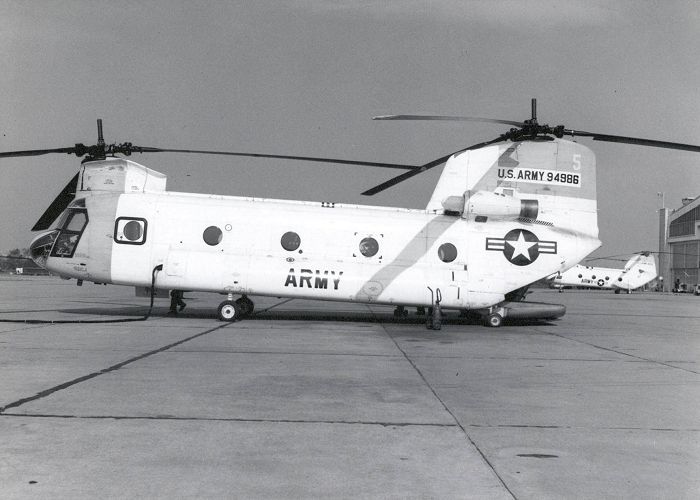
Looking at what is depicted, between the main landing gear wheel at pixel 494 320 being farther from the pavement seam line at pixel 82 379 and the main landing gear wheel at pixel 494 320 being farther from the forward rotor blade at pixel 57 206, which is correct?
the forward rotor blade at pixel 57 206

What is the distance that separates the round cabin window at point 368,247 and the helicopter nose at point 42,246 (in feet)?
24.9

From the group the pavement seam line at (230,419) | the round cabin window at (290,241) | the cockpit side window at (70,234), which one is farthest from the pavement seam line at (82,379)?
the cockpit side window at (70,234)

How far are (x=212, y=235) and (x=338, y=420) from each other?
10418 mm

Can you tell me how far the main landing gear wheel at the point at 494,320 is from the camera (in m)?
16.5

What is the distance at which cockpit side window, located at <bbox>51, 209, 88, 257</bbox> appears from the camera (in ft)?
51.0

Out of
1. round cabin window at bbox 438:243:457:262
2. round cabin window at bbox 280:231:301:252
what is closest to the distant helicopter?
round cabin window at bbox 438:243:457:262

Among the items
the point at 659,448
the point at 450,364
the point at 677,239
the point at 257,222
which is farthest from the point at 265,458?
the point at 677,239

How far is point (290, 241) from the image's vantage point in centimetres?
1559

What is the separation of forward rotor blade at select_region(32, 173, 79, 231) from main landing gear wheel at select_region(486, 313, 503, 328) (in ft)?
37.2

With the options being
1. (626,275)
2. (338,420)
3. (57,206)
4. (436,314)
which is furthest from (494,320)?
(626,275)

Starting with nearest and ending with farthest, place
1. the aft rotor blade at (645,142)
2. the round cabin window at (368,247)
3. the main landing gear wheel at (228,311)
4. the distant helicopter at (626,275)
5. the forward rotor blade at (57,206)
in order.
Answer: the aft rotor blade at (645,142) → the main landing gear wheel at (228,311) → the round cabin window at (368,247) → the forward rotor blade at (57,206) → the distant helicopter at (626,275)

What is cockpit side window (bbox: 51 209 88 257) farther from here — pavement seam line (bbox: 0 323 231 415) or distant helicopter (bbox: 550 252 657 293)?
distant helicopter (bbox: 550 252 657 293)

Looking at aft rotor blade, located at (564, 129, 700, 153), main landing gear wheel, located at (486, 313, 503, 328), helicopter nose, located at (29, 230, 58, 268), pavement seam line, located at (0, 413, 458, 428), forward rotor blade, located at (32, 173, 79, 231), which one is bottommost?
pavement seam line, located at (0, 413, 458, 428)

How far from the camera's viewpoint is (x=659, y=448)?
5.05m
